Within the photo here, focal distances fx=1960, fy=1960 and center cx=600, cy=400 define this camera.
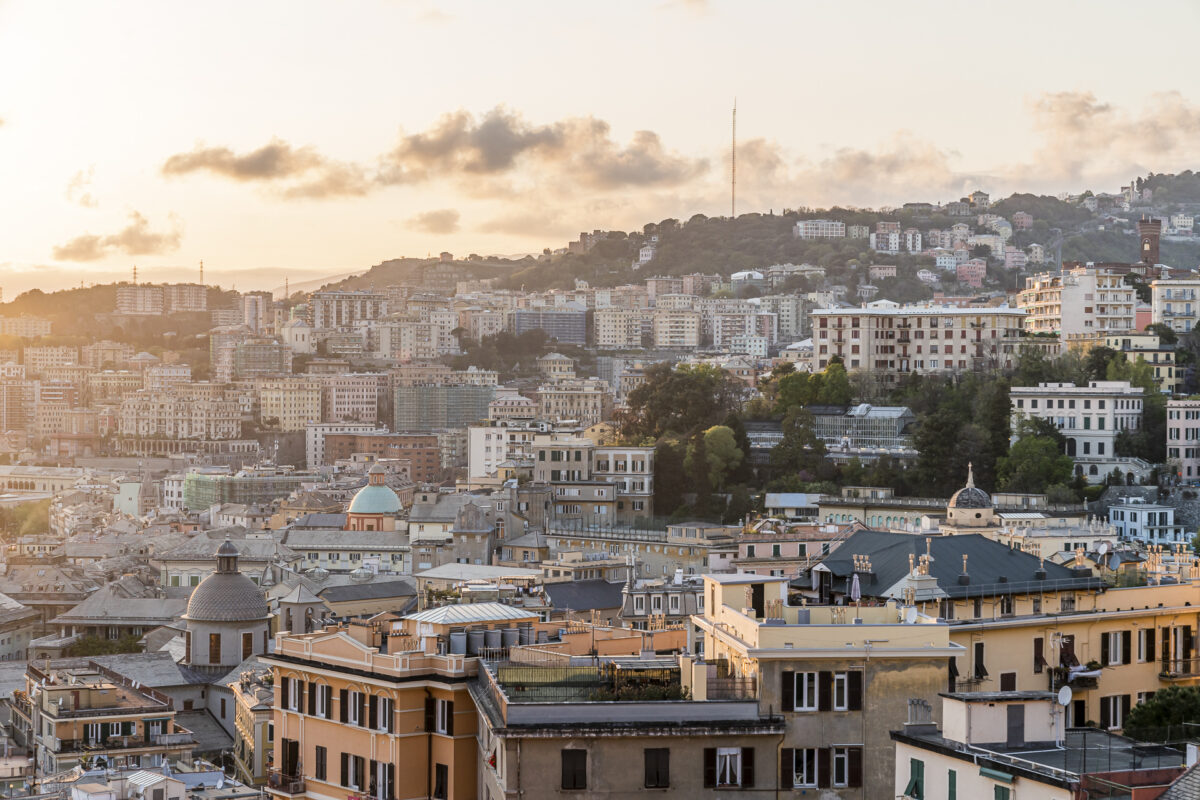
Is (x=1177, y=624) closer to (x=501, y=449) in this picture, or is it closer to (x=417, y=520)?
(x=417, y=520)

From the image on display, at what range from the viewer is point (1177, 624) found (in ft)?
71.2

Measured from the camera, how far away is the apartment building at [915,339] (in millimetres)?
67000

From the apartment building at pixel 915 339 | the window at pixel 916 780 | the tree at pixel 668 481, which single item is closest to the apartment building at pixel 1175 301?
the apartment building at pixel 915 339

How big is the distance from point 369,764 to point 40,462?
367 feet

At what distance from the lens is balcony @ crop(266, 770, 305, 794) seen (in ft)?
61.1

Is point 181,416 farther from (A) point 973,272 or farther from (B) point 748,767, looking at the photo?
(B) point 748,767

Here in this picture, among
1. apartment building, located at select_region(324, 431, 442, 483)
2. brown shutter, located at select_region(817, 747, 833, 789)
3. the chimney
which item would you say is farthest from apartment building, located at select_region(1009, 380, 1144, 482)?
apartment building, located at select_region(324, 431, 442, 483)

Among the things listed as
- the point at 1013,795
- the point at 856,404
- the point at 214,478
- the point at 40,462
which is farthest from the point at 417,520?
the point at 40,462

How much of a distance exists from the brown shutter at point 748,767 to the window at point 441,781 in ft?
10.1

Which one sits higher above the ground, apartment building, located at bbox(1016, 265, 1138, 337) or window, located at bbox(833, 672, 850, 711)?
apartment building, located at bbox(1016, 265, 1138, 337)

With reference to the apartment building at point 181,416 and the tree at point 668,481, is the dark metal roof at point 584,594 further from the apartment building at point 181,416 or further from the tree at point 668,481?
the apartment building at point 181,416

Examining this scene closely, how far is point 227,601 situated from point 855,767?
94.2 ft

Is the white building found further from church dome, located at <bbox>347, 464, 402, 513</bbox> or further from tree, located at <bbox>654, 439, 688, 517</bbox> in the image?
church dome, located at <bbox>347, 464, 402, 513</bbox>

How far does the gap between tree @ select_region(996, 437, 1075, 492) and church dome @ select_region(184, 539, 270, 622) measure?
2085cm
